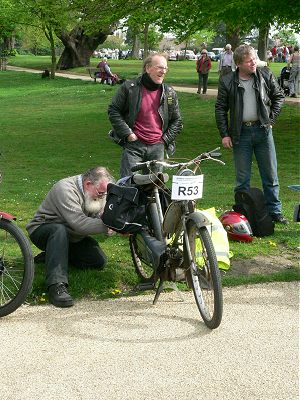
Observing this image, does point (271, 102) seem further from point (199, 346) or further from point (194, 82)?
point (194, 82)

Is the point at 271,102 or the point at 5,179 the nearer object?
the point at 271,102

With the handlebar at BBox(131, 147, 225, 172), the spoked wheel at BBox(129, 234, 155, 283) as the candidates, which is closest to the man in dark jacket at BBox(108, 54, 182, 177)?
the spoked wheel at BBox(129, 234, 155, 283)

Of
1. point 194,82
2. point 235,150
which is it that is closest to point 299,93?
point 194,82

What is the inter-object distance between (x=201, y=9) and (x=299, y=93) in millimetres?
15333

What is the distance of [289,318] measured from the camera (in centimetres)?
561

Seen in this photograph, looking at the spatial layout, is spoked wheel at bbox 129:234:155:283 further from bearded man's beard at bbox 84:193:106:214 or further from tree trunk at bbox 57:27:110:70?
tree trunk at bbox 57:27:110:70

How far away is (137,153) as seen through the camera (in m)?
7.91

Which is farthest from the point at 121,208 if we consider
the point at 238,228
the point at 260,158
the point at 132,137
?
the point at 260,158

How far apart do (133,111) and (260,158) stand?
1711 mm

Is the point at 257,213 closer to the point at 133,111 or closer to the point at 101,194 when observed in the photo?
the point at 133,111

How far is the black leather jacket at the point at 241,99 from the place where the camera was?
8.31 meters

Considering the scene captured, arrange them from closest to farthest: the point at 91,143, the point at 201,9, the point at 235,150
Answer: the point at 235,150
the point at 201,9
the point at 91,143

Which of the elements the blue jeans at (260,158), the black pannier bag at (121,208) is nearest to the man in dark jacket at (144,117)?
the blue jeans at (260,158)

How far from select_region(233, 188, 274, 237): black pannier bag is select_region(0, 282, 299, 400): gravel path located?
1849 mm
